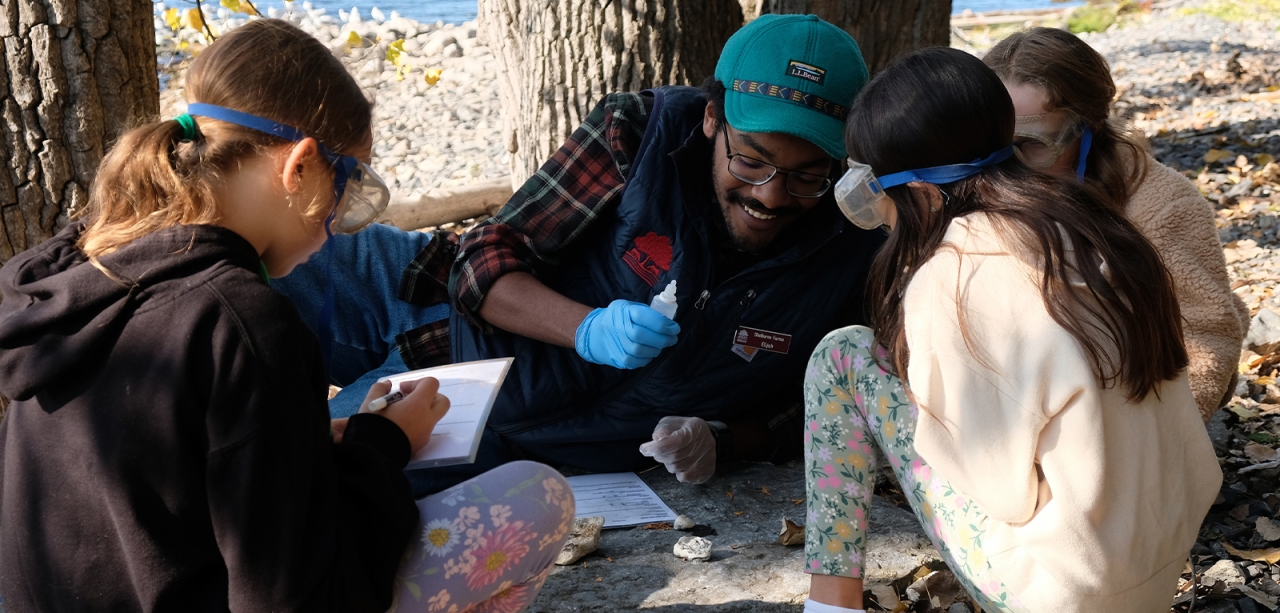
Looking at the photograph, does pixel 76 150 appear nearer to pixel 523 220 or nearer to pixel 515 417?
pixel 523 220

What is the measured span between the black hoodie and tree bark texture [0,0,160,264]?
1.31 meters

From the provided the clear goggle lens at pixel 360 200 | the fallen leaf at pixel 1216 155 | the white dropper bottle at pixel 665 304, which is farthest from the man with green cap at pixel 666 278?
the fallen leaf at pixel 1216 155

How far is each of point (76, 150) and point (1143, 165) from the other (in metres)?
2.62

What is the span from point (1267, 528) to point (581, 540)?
1.59m

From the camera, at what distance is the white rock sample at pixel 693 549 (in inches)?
87.9

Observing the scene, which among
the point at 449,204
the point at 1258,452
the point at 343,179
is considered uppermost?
the point at 343,179

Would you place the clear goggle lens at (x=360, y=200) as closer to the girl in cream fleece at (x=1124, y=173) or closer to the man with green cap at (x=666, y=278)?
the man with green cap at (x=666, y=278)

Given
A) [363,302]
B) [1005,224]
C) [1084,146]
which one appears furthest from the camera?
[363,302]

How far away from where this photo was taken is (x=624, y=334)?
2.31 meters

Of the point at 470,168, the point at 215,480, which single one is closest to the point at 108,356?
the point at 215,480

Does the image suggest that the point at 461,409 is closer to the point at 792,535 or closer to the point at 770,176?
the point at 792,535

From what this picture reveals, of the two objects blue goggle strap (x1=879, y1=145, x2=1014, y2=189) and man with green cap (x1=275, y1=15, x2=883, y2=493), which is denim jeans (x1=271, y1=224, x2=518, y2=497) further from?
blue goggle strap (x1=879, y1=145, x2=1014, y2=189)

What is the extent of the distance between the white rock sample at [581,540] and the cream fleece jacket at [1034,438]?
2.92ft

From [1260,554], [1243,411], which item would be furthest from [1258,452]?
[1260,554]
